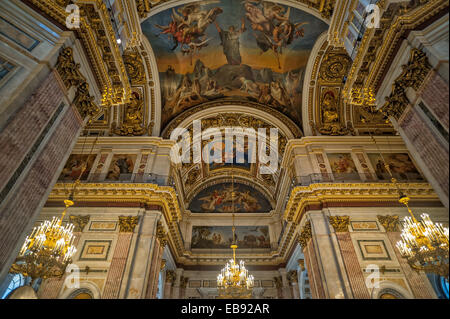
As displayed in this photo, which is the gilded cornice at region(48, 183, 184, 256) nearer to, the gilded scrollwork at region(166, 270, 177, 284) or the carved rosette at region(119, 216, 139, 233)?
the carved rosette at region(119, 216, 139, 233)

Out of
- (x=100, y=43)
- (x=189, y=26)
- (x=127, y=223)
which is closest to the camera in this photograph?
(x=100, y=43)

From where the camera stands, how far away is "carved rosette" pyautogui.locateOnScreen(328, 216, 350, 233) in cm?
966

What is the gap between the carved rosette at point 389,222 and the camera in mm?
9781

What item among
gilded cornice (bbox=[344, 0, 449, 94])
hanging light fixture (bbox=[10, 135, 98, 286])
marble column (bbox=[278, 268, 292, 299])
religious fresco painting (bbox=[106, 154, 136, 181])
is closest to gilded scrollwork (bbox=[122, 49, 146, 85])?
religious fresco painting (bbox=[106, 154, 136, 181])

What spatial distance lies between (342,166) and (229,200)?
8.76 m

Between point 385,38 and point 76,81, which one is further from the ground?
point 385,38

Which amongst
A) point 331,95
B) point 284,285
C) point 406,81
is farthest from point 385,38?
point 284,285

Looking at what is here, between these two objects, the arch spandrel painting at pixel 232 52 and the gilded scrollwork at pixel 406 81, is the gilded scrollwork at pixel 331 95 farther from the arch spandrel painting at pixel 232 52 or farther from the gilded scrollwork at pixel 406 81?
the gilded scrollwork at pixel 406 81

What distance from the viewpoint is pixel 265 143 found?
1539 centimetres

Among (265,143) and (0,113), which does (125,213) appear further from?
(265,143)

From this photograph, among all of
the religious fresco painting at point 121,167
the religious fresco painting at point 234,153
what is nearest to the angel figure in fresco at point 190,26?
the religious fresco painting at point 121,167

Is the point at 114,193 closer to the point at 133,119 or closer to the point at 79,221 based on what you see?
the point at 79,221

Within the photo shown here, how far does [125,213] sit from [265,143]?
8.67 metres

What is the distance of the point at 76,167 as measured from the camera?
1176 centimetres
